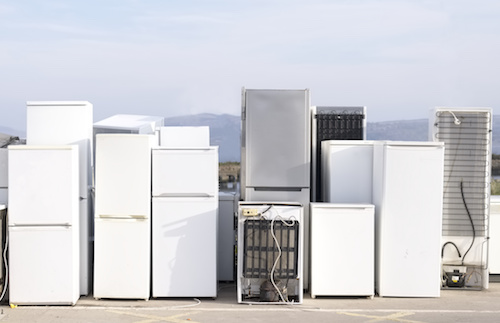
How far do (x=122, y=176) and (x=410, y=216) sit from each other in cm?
346

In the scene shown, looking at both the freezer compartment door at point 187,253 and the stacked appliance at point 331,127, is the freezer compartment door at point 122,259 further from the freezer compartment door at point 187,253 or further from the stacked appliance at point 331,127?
the stacked appliance at point 331,127

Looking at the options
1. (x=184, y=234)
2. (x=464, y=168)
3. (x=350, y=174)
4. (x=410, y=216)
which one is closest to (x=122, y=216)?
(x=184, y=234)

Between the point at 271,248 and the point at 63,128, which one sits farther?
the point at 63,128

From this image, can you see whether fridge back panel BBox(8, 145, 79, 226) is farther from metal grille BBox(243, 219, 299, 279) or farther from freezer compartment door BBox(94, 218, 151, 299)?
metal grille BBox(243, 219, 299, 279)

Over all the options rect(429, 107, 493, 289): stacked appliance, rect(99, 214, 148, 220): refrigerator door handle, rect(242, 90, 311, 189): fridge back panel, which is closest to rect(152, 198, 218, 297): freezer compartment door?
rect(99, 214, 148, 220): refrigerator door handle

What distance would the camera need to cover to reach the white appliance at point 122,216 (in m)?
7.73

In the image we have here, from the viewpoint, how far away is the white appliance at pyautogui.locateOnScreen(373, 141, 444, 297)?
314 inches

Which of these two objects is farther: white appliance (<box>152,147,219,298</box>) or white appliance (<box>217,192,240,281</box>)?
white appliance (<box>217,192,240,281</box>)

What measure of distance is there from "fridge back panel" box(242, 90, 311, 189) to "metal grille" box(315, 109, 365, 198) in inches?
37.2

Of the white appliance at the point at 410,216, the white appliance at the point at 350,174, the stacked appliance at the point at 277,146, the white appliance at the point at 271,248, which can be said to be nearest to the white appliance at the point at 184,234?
the white appliance at the point at 271,248

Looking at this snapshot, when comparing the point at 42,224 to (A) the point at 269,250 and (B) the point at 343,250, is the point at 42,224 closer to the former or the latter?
(A) the point at 269,250

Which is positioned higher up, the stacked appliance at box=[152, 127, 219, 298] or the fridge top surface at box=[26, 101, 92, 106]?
the fridge top surface at box=[26, 101, 92, 106]

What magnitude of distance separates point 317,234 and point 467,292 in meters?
2.23

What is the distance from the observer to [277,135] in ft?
26.9
